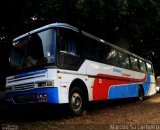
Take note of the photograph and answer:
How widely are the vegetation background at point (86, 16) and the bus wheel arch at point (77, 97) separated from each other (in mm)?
2726

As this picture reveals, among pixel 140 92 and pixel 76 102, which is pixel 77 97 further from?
pixel 140 92

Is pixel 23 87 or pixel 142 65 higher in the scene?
pixel 142 65

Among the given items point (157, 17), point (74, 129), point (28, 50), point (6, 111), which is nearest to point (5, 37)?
point (6, 111)

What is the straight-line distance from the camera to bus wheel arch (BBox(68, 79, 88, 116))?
27.6 feet

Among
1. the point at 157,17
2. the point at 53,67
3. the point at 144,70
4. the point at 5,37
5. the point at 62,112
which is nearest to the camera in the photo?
the point at 53,67

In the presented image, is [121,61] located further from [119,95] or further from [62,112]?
[62,112]

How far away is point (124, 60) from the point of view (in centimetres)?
1443

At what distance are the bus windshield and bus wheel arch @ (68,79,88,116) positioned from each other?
135 centimetres

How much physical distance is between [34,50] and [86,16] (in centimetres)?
420

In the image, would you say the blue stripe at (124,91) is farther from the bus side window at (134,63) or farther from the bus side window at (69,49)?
the bus side window at (69,49)

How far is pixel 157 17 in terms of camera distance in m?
13.6

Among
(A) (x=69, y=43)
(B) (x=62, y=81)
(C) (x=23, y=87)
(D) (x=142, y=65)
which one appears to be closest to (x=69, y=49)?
(A) (x=69, y=43)

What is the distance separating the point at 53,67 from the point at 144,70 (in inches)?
462

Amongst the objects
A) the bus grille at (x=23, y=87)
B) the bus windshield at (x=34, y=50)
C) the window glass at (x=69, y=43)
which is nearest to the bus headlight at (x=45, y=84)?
the bus grille at (x=23, y=87)
